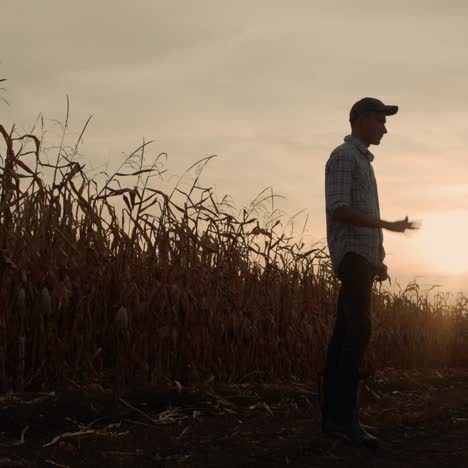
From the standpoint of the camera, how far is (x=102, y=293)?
582 centimetres

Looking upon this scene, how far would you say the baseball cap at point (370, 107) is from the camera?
214 inches

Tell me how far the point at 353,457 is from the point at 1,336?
2367 mm

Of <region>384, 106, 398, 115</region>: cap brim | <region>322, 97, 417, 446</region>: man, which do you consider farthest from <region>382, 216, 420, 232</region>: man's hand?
<region>384, 106, 398, 115</region>: cap brim

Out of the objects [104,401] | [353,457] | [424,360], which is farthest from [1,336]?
[424,360]

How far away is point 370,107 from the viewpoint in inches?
215

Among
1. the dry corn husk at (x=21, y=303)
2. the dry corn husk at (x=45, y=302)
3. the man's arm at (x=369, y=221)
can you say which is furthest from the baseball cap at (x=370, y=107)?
the dry corn husk at (x=21, y=303)

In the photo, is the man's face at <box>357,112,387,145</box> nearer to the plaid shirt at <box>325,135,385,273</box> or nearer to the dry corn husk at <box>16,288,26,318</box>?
the plaid shirt at <box>325,135,385,273</box>

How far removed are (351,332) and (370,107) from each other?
1545mm

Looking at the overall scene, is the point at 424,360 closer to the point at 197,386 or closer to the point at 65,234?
the point at 197,386

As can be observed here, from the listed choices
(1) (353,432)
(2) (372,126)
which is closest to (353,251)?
(2) (372,126)

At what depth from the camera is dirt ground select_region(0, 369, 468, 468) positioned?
4.26 m

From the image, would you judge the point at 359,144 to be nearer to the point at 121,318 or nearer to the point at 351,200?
the point at 351,200

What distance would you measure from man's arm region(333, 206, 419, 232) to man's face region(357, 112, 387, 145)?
64 centimetres

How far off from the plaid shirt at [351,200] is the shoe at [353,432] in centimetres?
101
